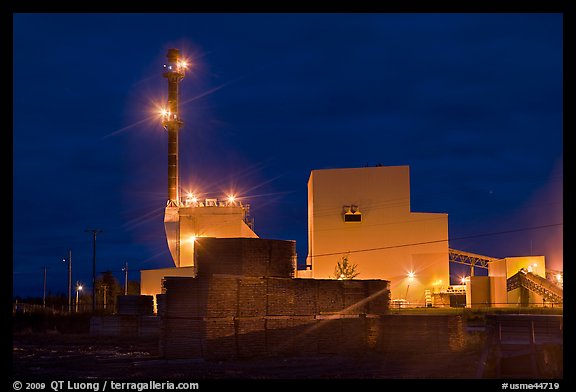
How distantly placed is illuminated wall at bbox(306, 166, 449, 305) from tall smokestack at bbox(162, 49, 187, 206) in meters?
9.78

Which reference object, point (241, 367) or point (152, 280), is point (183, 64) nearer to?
point (152, 280)

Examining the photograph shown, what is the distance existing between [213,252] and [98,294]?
6683cm

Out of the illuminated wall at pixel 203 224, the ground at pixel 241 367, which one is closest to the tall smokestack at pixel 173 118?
the illuminated wall at pixel 203 224

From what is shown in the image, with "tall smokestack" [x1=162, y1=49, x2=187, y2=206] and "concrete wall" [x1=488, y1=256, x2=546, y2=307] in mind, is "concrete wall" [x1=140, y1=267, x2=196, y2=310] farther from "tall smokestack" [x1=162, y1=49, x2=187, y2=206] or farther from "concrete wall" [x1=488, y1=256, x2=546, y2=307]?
"concrete wall" [x1=488, y1=256, x2=546, y2=307]

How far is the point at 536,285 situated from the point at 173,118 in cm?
2725

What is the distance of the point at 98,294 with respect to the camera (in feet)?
261

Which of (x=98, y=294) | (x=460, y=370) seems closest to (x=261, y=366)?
(x=460, y=370)

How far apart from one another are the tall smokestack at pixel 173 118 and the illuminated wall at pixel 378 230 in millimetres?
9781

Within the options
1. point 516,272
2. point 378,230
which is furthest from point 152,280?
point 516,272

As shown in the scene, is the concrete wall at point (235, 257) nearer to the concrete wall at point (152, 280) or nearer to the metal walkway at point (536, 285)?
the concrete wall at point (152, 280)

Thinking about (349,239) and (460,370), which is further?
(349,239)
